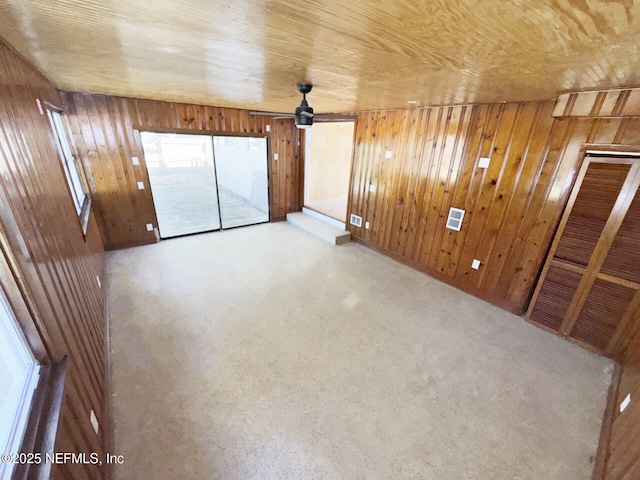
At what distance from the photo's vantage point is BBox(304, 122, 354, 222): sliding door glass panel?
18.8 feet

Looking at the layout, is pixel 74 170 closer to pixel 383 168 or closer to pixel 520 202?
pixel 383 168

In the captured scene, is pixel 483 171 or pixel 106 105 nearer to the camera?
pixel 483 171

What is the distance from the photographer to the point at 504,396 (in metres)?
2.00

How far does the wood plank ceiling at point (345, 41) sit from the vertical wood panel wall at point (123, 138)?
65.3 inches

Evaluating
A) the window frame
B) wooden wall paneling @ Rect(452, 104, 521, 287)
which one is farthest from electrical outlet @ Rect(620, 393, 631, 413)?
the window frame

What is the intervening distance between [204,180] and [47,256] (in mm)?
3954

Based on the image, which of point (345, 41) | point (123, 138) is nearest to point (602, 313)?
point (345, 41)

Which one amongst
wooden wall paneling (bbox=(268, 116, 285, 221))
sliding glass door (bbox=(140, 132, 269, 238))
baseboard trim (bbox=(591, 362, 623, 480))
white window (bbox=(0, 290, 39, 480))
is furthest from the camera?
wooden wall paneling (bbox=(268, 116, 285, 221))

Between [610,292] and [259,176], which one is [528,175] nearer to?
[610,292]

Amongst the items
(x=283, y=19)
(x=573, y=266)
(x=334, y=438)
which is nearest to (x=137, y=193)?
(x=283, y=19)

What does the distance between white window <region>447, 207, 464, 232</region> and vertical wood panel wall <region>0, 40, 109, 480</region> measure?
3.72 metres

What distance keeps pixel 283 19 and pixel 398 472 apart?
2396 mm

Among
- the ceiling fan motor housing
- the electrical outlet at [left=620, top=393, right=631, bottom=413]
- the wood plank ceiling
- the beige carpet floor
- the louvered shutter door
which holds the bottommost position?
the beige carpet floor

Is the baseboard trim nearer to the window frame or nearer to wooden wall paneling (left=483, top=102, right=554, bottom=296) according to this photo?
wooden wall paneling (left=483, top=102, right=554, bottom=296)
